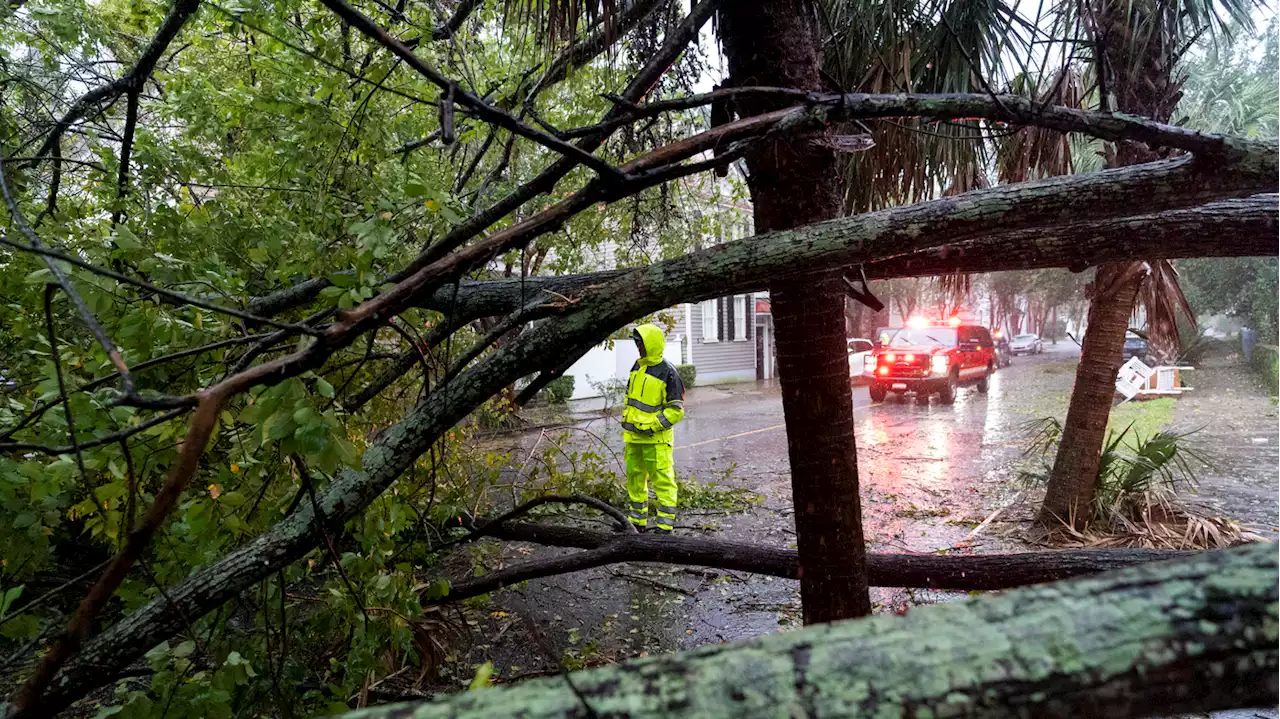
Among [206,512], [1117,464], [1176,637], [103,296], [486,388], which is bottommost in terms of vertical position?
[1117,464]

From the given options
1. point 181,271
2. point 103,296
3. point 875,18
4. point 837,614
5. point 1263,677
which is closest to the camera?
point 1263,677

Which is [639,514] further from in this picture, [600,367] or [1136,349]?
[1136,349]

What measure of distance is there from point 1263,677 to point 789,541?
17.3ft

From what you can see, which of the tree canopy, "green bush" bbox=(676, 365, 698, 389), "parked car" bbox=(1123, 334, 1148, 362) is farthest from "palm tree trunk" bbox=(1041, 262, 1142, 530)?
"parked car" bbox=(1123, 334, 1148, 362)

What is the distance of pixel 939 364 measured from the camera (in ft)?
49.4

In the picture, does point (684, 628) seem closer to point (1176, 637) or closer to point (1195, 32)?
point (1176, 637)

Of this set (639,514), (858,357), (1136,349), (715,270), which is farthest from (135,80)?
(1136,349)

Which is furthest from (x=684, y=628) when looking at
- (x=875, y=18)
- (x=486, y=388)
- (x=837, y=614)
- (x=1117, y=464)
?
(x=1117, y=464)

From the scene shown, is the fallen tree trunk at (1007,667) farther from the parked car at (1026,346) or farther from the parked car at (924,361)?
the parked car at (1026,346)

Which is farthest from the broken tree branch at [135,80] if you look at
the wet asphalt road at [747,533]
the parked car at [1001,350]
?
the parked car at [1001,350]

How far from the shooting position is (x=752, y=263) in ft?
6.12

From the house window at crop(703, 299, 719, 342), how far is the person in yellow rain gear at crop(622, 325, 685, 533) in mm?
15167

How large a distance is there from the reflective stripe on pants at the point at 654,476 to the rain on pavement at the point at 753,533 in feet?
1.22

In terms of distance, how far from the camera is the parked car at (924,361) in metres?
14.9
